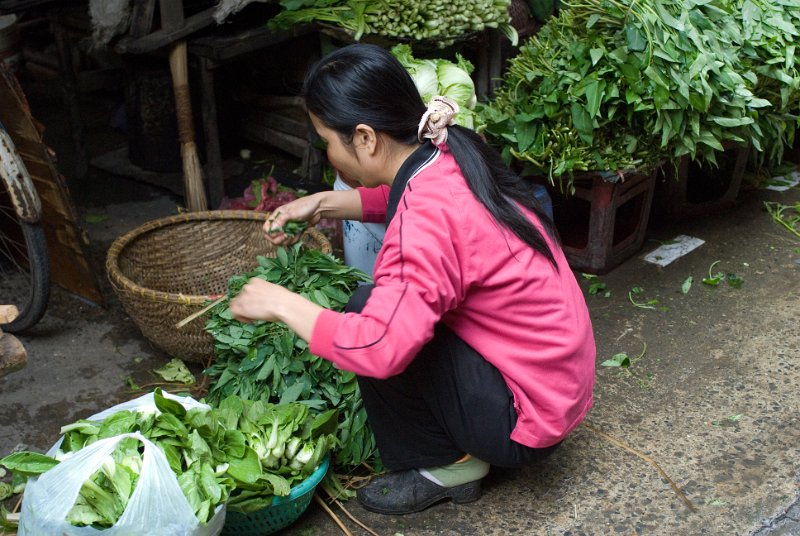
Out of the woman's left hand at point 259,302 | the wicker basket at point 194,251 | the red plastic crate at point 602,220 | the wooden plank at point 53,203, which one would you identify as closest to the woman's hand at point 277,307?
the woman's left hand at point 259,302

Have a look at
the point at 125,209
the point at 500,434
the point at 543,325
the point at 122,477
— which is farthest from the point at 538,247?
the point at 125,209

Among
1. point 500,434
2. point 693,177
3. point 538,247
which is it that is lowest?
point 693,177

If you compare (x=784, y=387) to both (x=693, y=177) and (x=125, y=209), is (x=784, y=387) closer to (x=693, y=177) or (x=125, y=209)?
(x=693, y=177)

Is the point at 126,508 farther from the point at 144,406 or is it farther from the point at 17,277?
the point at 17,277

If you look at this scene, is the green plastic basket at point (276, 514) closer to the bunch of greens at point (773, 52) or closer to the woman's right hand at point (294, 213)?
the woman's right hand at point (294, 213)

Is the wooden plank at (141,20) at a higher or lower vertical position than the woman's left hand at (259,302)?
higher

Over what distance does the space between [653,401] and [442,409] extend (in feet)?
3.42

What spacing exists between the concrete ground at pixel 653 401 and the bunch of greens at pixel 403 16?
4.11ft

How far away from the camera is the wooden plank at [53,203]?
3123mm

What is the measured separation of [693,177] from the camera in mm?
4629

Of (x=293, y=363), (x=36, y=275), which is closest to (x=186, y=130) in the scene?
(x=36, y=275)

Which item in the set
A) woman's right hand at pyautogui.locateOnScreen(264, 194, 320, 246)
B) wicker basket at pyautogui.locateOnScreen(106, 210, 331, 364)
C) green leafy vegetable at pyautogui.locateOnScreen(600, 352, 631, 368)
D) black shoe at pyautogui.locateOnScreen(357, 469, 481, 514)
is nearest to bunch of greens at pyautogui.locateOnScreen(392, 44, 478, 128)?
wicker basket at pyautogui.locateOnScreen(106, 210, 331, 364)

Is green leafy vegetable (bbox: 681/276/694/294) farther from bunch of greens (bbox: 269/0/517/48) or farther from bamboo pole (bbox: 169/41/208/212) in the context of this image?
bamboo pole (bbox: 169/41/208/212)

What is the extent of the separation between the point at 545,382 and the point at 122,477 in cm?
107
